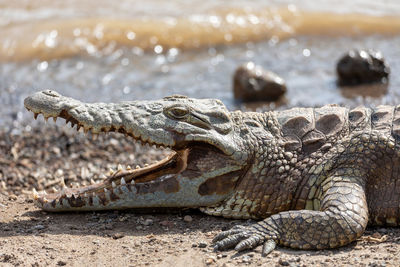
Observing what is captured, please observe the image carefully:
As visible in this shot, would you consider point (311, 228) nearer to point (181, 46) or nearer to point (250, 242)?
point (250, 242)

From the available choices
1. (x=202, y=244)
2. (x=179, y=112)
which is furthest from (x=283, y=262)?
(x=179, y=112)

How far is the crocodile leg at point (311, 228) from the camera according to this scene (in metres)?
4.54

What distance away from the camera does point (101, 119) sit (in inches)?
192

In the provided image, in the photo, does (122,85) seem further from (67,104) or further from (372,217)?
(372,217)

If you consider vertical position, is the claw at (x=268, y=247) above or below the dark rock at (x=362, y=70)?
below

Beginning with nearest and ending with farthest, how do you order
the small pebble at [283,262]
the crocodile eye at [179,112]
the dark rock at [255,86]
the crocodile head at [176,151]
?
the small pebble at [283,262]
the crocodile head at [176,151]
the crocodile eye at [179,112]
the dark rock at [255,86]

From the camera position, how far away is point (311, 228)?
15.0ft

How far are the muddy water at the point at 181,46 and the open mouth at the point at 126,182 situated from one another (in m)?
3.88

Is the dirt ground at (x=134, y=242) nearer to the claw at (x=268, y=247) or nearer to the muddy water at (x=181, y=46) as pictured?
the claw at (x=268, y=247)

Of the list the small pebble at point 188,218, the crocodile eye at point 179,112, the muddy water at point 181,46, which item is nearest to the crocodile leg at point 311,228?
the small pebble at point 188,218

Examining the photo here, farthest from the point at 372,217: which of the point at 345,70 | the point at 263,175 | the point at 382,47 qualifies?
the point at 382,47

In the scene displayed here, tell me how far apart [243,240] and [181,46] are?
824 cm

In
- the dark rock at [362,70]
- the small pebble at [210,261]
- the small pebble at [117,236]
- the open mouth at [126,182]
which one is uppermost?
the dark rock at [362,70]

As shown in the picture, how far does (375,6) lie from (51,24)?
7.99 metres
